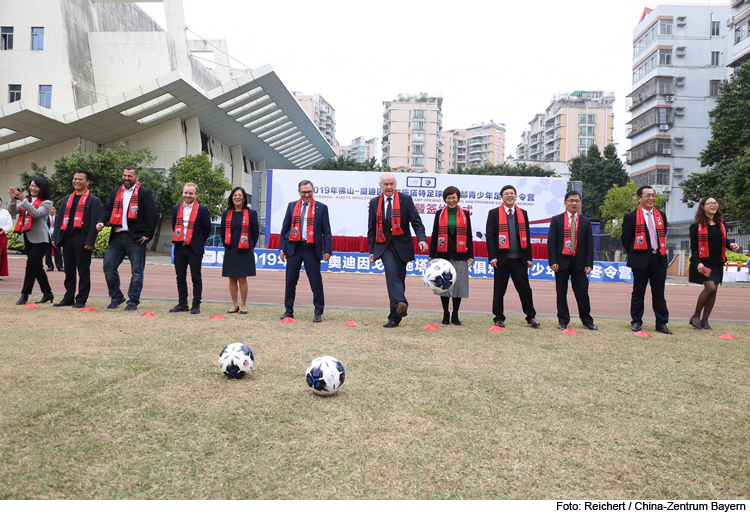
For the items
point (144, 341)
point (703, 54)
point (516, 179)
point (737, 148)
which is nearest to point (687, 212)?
point (703, 54)

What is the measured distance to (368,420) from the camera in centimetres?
339

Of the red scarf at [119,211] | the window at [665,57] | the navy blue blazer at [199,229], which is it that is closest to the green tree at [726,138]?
the window at [665,57]

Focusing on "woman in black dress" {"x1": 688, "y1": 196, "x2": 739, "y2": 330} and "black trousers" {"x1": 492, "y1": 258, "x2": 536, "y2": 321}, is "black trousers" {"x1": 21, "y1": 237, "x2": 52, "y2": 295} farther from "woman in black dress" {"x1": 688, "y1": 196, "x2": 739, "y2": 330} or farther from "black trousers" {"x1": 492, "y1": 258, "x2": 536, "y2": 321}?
"woman in black dress" {"x1": 688, "y1": 196, "x2": 739, "y2": 330}

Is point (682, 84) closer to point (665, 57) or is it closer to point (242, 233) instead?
point (665, 57)

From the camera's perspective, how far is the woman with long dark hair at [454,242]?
7.62 metres

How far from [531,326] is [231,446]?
18.8 feet

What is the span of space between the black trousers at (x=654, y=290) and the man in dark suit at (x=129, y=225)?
6779mm

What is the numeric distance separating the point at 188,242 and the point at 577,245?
5463 millimetres

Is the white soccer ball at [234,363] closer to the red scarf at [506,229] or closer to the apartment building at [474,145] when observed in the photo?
the red scarf at [506,229]

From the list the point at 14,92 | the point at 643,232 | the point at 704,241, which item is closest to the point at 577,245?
the point at 643,232

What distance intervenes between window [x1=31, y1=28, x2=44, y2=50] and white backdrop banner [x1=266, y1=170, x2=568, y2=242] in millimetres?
22682
